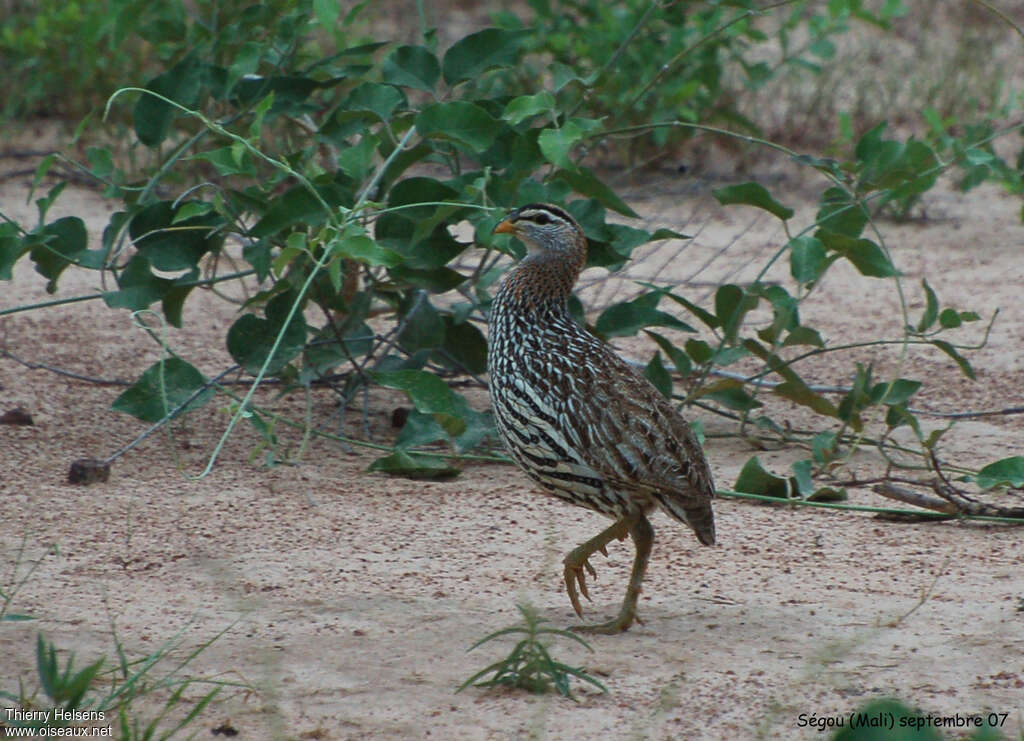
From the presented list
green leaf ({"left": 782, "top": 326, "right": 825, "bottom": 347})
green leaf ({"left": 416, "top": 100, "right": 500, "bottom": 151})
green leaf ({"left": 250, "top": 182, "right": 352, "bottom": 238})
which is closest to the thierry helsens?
green leaf ({"left": 250, "top": 182, "right": 352, "bottom": 238})

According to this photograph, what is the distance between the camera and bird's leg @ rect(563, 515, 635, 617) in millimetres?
3877

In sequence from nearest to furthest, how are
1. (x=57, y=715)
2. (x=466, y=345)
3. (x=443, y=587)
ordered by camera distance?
(x=57, y=715), (x=443, y=587), (x=466, y=345)

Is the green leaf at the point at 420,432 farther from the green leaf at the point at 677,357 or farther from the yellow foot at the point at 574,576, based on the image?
the yellow foot at the point at 574,576

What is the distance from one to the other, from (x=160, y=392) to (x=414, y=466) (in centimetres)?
103

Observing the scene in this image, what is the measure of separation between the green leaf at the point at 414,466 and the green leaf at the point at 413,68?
1.42 m

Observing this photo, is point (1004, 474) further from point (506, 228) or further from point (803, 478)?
point (506, 228)

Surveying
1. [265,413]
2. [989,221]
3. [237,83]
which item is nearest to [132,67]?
[237,83]

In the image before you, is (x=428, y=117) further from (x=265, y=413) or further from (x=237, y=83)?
(x=265, y=413)

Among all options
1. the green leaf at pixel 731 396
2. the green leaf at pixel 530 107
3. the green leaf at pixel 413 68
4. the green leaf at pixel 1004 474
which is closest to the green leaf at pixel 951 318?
the green leaf at pixel 1004 474

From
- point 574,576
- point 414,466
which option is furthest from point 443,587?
point 414,466

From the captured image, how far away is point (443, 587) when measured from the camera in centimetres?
408

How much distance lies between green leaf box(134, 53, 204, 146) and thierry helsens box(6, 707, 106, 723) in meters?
2.78

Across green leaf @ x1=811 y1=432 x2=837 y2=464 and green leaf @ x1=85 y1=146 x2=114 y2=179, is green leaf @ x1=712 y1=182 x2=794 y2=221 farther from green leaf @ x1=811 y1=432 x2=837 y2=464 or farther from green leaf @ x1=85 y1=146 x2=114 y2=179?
green leaf @ x1=85 y1=146 x2=114 y2=179

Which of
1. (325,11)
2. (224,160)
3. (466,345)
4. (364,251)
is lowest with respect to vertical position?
(466,345)
